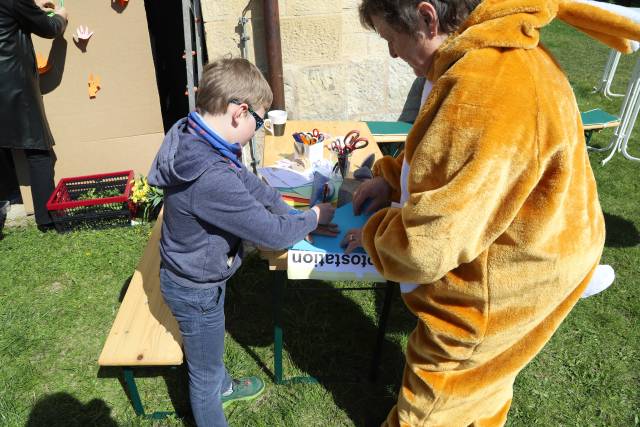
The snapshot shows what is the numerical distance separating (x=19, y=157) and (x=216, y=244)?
10.1 feet

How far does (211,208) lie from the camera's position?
173 centimetres

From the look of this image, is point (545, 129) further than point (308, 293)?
No

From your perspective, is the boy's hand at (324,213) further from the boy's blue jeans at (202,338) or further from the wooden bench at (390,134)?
the wooden bench at (390,134)

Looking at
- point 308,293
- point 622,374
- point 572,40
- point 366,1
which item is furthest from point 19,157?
point 572,40

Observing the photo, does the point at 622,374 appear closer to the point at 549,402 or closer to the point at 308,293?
the point at 549,402

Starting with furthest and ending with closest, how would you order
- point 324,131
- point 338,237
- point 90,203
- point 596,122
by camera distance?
1. point 596,122
2. point 90,203
3. point 324,131
4. point 338,237

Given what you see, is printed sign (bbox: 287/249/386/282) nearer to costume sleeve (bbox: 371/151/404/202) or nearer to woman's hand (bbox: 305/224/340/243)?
woman's hand (bbox: 305/224/340/243)

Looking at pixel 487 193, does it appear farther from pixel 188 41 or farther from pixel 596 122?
pixel 596 122

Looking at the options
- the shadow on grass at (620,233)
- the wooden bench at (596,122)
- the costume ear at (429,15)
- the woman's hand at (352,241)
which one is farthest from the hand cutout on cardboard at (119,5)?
the wooden bench at (596,122)

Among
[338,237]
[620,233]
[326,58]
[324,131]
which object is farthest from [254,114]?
[620,233]

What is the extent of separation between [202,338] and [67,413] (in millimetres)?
1155

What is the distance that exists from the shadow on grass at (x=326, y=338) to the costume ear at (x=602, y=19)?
1.62 m

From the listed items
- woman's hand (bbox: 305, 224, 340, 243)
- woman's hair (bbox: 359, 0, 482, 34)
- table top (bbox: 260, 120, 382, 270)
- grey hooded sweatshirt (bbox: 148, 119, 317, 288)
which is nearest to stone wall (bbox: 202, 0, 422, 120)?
table top (bbox: 260, 120, 382, 270)

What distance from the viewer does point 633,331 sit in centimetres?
313
